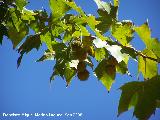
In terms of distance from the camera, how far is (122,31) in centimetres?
146

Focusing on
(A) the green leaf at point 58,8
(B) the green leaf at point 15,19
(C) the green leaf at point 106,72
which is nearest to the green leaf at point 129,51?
(C) the green leaf at point 106,72

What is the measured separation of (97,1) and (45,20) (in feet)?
0.94

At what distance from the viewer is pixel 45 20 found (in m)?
1.54

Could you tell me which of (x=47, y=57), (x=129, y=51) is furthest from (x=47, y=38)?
(x=129, y=51)

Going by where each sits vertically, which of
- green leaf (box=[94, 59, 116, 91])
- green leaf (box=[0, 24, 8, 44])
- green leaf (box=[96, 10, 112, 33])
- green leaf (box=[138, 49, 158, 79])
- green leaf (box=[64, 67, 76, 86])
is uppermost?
green leaf (box=[0, 24, 8, 44])

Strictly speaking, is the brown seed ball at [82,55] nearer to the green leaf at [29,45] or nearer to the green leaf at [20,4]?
the green leaf at [29,45]

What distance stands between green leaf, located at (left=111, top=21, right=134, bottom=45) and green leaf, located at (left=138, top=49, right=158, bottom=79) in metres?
0.10

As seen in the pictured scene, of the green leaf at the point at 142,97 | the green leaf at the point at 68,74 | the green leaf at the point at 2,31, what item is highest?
the green leaf at the point at 2,31

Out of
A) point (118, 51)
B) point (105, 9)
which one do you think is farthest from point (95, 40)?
point (105, 9)

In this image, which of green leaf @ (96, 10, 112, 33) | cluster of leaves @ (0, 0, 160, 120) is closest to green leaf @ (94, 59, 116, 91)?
cluster of leaves @ (0, 0, 160, 120)

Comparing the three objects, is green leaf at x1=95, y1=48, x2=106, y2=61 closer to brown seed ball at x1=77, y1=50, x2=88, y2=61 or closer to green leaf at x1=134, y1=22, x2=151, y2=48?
brown seed ball at x1=77, y1=50, x2=88, y2=61

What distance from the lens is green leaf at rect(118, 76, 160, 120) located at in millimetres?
1077

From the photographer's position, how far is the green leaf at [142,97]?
3.53ft

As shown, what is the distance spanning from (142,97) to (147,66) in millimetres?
258
